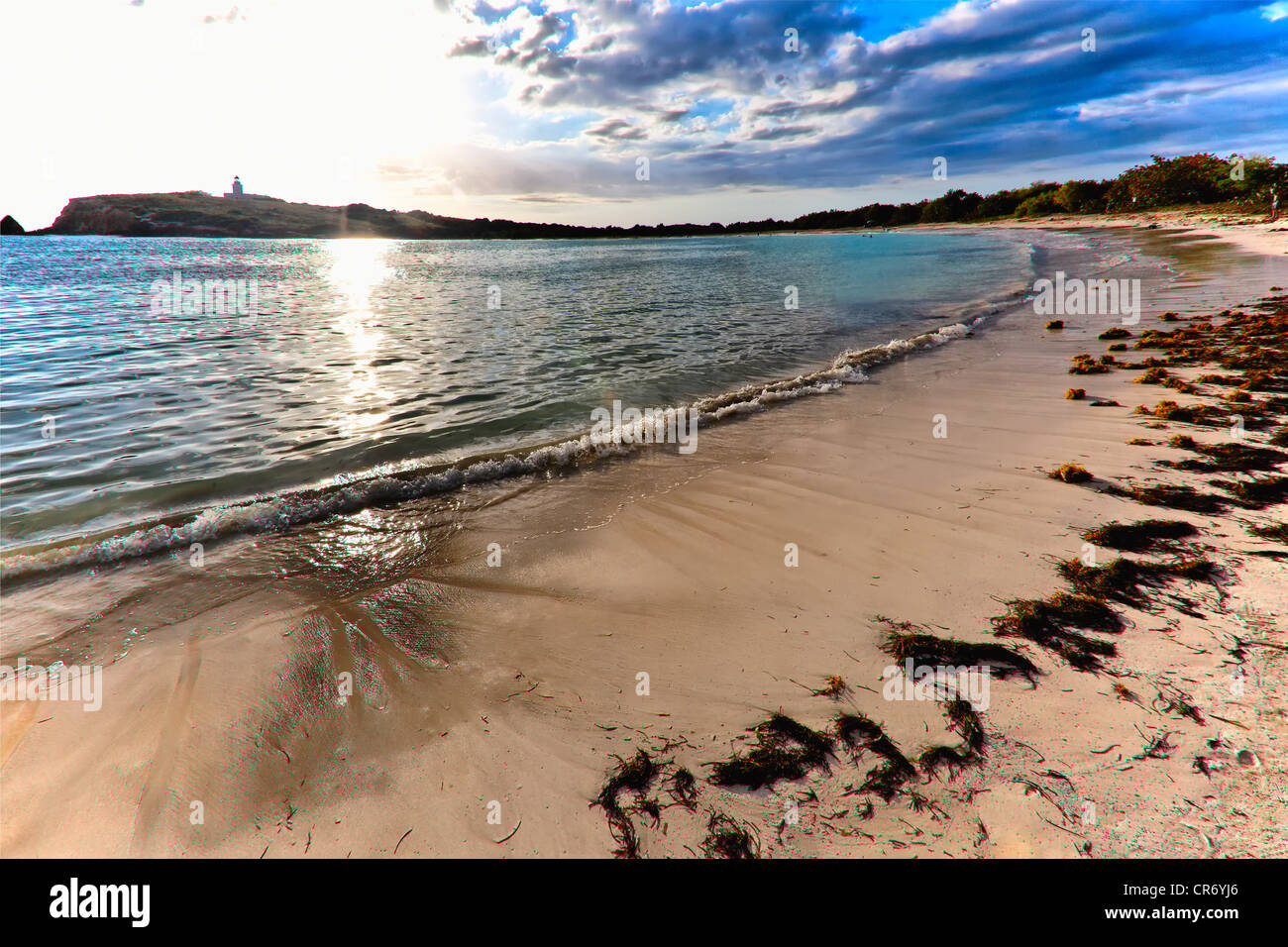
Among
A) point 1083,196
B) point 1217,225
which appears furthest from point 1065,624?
point 1083,196

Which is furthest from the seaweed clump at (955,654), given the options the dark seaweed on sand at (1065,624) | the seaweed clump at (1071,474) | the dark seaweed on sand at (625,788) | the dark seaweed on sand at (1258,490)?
the dark seaweed on sand at (1258,490)

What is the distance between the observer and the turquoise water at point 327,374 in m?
7.98

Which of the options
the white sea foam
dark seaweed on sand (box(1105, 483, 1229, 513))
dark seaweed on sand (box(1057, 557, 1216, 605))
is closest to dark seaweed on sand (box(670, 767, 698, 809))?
dark seaweed on sand (box(1057, 557, 1216, 605))

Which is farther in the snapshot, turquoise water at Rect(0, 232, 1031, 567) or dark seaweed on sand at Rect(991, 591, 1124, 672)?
turquoise water at Rect(0, 232, 1031, 567)

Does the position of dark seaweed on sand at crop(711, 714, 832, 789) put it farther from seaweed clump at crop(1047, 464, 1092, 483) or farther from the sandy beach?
seaweed clump at crop(1047, 464, 1092, 483)

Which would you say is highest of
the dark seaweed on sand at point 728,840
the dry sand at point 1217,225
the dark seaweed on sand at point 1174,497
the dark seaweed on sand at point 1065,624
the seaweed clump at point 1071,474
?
the dry sand at point 1217,225

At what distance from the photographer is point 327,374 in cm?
1354

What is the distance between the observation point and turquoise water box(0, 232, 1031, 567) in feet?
26.2

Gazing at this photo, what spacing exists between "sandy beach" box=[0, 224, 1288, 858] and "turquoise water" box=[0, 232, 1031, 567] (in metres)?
2.20

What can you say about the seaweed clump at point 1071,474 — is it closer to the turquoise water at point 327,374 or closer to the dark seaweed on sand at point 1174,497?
the dark seaweed on sand at point 1174,497

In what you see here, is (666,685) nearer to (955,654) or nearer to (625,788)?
(625,788)

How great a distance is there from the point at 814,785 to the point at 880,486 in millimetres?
4826

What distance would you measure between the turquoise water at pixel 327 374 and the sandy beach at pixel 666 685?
2.20 meters

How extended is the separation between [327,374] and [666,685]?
13.3m
